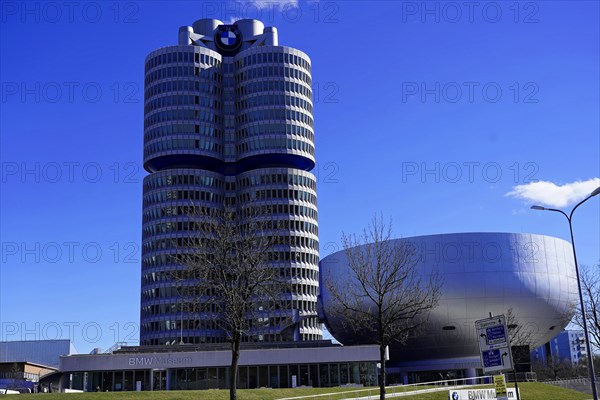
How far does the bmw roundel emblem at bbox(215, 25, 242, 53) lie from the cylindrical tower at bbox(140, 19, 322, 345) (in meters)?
10.0

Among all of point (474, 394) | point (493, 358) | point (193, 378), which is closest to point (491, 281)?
point (193, 378)

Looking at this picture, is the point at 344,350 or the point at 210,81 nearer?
the point at 344,350

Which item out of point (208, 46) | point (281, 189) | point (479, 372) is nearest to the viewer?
point (479, 372)

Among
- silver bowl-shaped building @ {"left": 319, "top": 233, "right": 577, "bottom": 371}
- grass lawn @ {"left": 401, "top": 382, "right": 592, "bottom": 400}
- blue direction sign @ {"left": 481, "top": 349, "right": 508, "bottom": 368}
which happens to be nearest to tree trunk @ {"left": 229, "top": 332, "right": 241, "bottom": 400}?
grass lawn @ {"left": 401, "top": 382, "right": 592, "bottom": 400}

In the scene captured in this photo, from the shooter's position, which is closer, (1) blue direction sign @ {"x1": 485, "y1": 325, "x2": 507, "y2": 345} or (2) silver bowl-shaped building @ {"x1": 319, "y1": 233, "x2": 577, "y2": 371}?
(1) blue direction sign @ {"x1": 485, "y1": 325, "x2": 507, "y2": 345}

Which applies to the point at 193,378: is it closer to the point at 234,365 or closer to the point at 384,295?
the point at 384,295

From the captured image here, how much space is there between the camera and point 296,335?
154m

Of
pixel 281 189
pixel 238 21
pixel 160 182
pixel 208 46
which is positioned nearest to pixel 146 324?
pixel 160 182

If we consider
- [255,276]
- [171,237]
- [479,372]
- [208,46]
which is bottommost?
[479,372]

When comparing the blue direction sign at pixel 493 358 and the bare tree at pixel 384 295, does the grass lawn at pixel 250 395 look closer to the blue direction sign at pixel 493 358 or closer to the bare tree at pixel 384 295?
the bare tree at pixel 384 295

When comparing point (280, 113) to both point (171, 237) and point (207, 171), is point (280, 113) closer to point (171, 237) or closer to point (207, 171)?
point (207, 171)

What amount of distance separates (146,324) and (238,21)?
291ft

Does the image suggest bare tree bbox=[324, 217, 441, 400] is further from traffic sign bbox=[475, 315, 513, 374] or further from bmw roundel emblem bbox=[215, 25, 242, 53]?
bmw roundel emblem bbox=[215, 25, 242, 53]

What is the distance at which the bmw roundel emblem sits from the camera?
187000 mm
